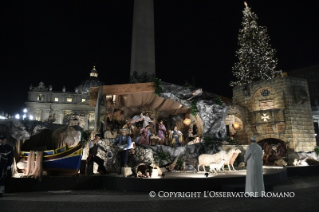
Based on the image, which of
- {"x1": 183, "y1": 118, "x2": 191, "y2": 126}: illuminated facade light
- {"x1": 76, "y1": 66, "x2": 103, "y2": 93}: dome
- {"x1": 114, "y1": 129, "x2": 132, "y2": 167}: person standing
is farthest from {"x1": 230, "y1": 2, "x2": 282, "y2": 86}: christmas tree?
{"x1": 76, "y1": 66, "x2": 103, "y2": 93}: dome

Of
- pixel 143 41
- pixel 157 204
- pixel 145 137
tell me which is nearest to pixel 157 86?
pixel 145 137

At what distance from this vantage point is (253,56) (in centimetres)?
2703

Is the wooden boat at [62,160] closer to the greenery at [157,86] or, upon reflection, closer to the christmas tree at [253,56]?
the greenery at [157,86]

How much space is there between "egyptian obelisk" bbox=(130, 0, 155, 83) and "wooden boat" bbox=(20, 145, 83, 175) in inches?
385

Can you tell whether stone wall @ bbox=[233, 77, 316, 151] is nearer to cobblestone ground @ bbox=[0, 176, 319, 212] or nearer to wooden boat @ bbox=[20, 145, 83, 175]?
cobblestone ground @ bbox=[0, 176, 319, 212]

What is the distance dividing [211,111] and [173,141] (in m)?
3.27

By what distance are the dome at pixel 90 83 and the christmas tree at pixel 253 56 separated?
206 ft

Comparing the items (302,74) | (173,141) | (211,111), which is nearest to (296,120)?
(211,111)

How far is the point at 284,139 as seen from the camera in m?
19.7

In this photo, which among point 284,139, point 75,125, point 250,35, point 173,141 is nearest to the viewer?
point 75,125

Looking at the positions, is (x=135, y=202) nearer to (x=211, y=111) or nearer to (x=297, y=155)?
(x=211, y=111)

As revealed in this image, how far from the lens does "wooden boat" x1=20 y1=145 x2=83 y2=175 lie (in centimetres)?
856

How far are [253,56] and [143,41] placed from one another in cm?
1480

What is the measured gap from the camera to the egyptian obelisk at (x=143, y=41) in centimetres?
1812
